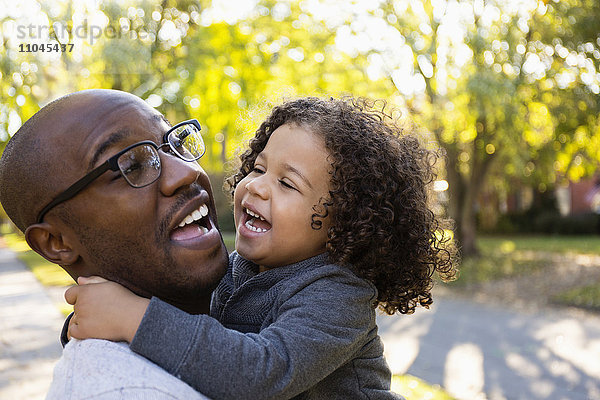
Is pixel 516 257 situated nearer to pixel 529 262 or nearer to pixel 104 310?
pixel 529 262

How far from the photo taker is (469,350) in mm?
8648

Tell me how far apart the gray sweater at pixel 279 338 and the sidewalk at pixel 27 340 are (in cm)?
515

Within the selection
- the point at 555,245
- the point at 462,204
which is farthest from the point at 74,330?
the point at 555,245

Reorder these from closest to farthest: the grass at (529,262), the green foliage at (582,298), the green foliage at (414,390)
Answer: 1. the green foliage at (414,390)
2. the green foliage at (582,298)
3. the grass at (529,262)

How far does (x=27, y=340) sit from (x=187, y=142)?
7.98m

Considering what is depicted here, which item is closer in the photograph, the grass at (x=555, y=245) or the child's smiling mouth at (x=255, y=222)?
the child's smiling mouth at (x=255, y=222)

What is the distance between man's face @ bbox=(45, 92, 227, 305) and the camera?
4.79 feet

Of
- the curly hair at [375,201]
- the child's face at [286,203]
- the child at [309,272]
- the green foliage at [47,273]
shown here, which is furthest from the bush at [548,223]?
the child's face at [286,203]

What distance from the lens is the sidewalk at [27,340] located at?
21.1ft

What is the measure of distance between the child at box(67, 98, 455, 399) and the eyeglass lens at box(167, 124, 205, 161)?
Answer: 223mm

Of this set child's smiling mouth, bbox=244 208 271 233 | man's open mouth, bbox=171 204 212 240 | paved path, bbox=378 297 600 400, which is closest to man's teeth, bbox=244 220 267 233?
child's smiling mouth, bbox=244 208 271 233

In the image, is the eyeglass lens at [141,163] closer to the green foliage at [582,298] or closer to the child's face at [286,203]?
the child's face at [286,203]

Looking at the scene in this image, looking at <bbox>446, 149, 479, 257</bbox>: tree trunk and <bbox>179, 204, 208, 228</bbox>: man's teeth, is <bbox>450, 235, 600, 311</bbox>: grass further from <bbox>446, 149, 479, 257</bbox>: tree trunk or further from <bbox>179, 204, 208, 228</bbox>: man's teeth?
<bbox>179, 204, 208, 228</bbox>: man's teeth

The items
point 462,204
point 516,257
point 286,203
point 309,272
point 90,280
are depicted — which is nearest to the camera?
point 90,280
